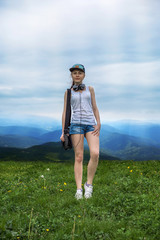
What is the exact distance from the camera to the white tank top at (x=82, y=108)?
677 cm

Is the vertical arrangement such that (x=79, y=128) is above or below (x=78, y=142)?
above

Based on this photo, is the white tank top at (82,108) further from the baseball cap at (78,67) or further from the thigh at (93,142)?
the baseball cap at (78,67)

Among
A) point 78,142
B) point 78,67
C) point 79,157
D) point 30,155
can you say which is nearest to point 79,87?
point 78,67

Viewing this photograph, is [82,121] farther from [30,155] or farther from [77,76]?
[30,155]

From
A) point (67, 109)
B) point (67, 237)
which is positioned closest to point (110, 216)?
point (67, 237)

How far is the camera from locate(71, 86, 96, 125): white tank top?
677cm

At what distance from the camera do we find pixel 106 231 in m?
4.79

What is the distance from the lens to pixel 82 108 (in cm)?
677

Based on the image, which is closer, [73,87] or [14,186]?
[73,87]

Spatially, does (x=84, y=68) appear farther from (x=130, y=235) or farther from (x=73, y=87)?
(x=130, y=235)

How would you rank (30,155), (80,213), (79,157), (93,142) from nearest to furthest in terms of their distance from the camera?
(80,213) < (93,142) < (79,157) < (30,155)

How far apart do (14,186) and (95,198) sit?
3.50 metres

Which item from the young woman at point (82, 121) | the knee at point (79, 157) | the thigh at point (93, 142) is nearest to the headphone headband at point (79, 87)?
the young woman at point (82, 121)

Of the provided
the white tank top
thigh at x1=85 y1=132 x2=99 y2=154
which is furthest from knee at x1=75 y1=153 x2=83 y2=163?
the white tank top
